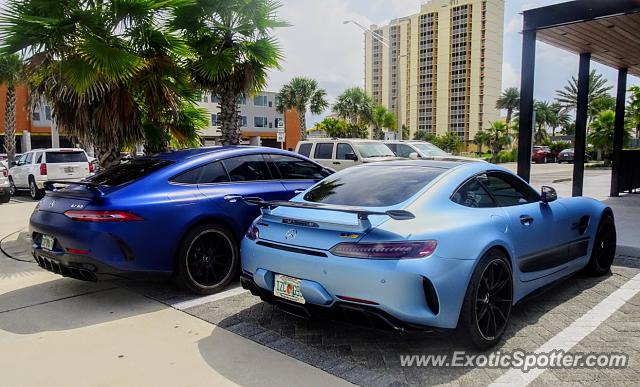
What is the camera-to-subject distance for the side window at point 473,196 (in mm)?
3737

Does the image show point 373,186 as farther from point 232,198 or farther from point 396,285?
point 232,198

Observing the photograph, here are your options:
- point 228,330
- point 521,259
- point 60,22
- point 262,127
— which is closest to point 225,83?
point 60,22

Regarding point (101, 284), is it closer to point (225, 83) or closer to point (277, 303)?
point (277, 303)

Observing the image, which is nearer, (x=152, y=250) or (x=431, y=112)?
(x=152, y=250)

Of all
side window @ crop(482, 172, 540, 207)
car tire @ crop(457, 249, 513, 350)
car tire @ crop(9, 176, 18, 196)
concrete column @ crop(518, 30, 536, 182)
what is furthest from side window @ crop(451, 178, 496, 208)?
car tire @ crop(9, 176, 18, 196)

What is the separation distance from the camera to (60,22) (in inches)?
265

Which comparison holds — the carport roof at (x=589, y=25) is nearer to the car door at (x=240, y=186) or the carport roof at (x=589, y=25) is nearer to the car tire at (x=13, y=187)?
the car door at (x=240, y=186)

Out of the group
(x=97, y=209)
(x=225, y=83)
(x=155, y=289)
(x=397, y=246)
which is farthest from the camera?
(x=225, y=83)

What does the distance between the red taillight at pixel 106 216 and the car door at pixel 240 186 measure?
0.79 meters

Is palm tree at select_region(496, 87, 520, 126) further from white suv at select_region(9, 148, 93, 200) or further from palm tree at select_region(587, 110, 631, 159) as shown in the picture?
white suv at select_region(9, 148, 93, 200)

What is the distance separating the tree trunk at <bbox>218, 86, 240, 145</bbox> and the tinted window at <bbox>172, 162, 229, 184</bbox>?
16.6 ft

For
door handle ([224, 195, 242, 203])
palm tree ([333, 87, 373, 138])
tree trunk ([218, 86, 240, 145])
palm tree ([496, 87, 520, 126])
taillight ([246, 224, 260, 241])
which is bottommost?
taillight ([246, 224, 260, 241])

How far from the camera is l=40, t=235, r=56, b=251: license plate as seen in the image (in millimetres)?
4660

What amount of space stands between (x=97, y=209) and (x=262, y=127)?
188ft
